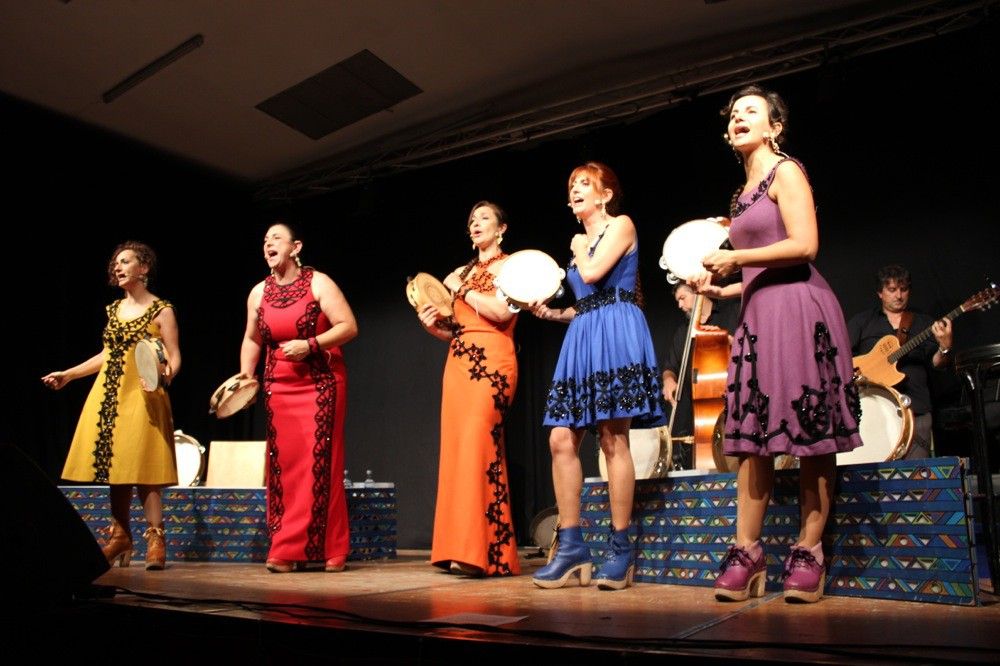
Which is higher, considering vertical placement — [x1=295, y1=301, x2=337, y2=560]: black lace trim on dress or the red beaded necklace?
the red beaded necklace

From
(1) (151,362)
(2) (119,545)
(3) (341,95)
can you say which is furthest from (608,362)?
(3) (341,95)

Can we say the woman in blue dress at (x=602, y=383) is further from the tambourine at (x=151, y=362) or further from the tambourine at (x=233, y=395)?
the tambourine at (x=151, y=362)

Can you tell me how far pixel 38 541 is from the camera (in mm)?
2699

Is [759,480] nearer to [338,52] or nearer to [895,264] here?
[895,264]

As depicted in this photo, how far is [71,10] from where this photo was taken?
607 centimetres

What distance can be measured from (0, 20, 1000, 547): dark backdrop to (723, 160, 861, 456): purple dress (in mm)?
3448

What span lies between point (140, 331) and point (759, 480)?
140 inches

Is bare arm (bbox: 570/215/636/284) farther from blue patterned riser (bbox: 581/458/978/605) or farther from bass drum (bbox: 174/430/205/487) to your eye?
bass drum (bbox: 174/430/205/487)

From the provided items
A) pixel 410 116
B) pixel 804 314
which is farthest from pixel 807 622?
pixel 410 116

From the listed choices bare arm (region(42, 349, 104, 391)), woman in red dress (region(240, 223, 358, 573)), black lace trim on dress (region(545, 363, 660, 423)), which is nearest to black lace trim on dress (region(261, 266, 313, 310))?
woman in red dress (region(240, 223, 358, 573))

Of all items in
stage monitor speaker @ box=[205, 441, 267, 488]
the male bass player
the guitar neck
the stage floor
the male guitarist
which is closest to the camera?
the stage floor

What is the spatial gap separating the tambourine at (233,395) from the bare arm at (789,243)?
108 inches

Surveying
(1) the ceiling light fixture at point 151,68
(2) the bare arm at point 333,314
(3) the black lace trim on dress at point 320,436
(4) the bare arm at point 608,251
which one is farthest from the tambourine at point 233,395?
(1) the ceiling light fixture at point 151,68

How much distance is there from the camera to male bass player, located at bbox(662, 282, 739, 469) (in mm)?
6117
